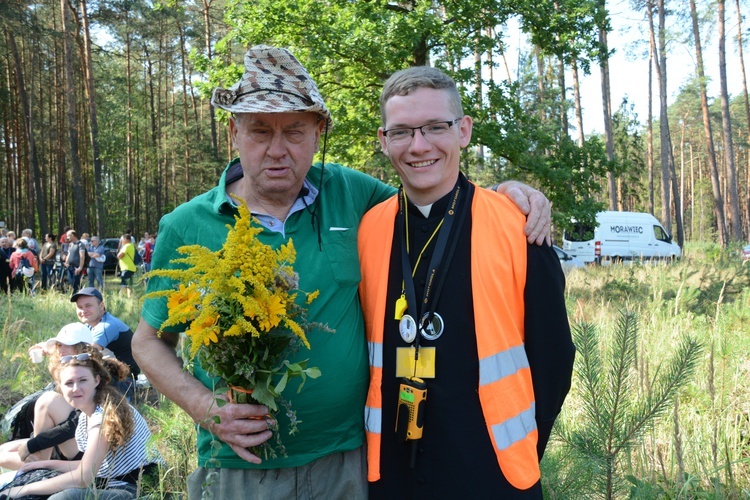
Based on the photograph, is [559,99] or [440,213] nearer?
[440,213]

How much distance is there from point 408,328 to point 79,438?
11.4ft

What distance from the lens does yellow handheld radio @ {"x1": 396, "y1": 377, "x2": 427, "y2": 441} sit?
2027 mm

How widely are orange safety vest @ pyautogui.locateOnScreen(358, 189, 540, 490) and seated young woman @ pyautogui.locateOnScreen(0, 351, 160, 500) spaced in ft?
7.97

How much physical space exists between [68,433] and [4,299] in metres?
7.85

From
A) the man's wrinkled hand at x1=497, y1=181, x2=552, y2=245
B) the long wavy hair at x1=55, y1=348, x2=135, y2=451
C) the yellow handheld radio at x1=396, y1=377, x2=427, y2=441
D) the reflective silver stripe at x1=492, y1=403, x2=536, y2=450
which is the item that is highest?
the man's wrinkled hand at x1=497, y1=181, x2=552, y2=245

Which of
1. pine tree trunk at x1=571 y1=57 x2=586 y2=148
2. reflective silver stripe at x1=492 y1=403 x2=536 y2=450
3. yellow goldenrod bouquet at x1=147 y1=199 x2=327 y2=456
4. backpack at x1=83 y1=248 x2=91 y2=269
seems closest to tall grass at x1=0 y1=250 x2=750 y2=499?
reflective silver stripe at x1=492 y1=403 x2=536 y2=450

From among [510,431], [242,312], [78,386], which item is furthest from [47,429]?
[510,431]

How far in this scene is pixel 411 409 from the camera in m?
2.04

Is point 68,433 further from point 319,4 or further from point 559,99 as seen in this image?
point 559,99

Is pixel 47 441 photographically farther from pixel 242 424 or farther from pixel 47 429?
pixel 242 424

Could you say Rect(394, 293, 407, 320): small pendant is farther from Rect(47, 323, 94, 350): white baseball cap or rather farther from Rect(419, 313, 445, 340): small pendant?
Rect(47, 323, 94, 350): white baseball cap

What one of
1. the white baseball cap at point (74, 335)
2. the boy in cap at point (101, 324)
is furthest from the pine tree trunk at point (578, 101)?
the white baseball cap at point (74, 335)

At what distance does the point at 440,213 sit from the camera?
2260 millimetres

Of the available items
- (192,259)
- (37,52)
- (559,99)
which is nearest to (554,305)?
(192,259)
